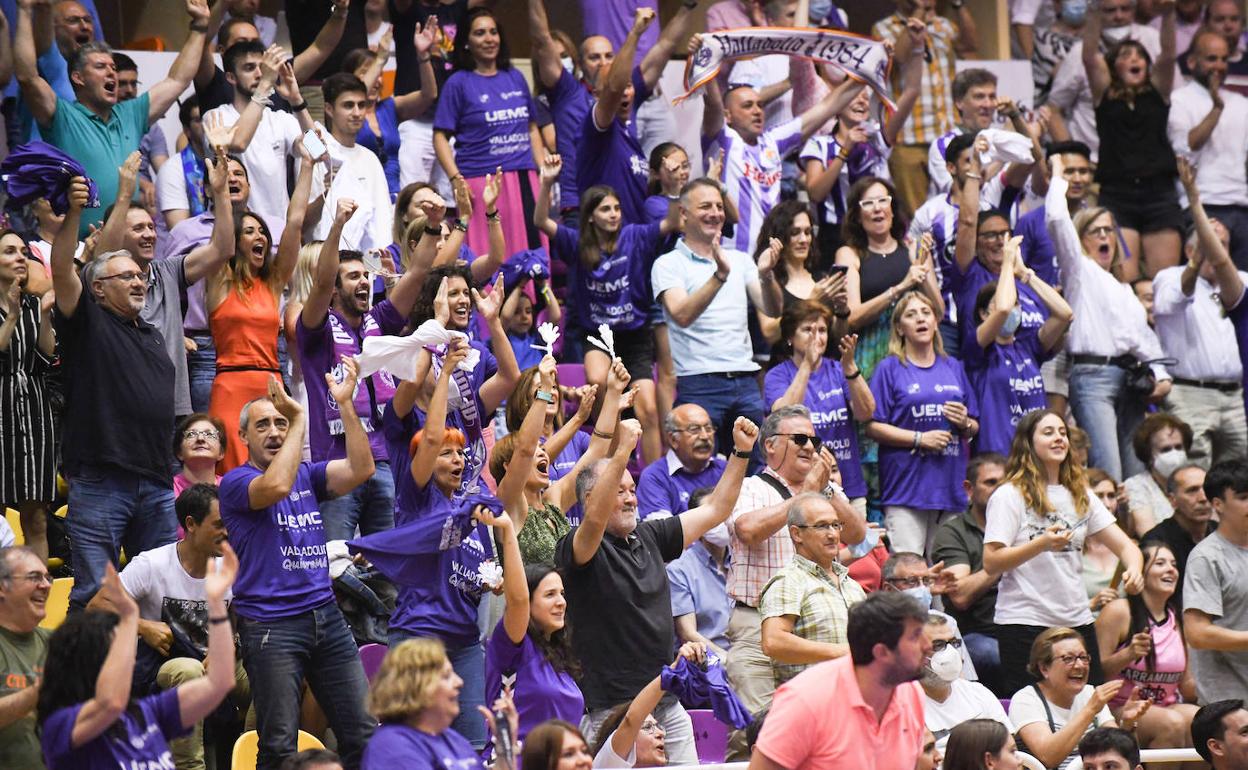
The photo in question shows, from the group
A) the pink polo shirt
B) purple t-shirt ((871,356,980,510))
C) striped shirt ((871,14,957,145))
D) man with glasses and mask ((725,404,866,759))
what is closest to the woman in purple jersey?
purple t-shirt ((871,356,980,510))

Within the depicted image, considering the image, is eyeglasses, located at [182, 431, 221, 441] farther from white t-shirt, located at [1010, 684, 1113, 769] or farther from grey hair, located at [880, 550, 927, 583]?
white t-shirt, located at [1010, 684, 1113, 769]

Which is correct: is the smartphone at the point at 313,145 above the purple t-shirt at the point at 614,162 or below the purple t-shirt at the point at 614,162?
above

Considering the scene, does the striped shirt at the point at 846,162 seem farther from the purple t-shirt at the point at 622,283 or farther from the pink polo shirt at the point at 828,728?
the pink polo shirt at the point at 828,728

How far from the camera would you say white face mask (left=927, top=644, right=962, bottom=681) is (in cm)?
699

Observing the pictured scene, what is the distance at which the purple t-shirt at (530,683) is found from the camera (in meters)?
6.23

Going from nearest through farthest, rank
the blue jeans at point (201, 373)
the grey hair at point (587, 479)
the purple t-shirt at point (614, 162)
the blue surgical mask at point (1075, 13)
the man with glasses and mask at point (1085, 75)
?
1. the grey hair at point (587, 479)
2. the blue jeans at point (201, 373)
3. the purple t-shirt at point (614, 162)
4. the man with glasses and mask at point (1085, 75)
5. the blue surgical mask at point (1075, 13)

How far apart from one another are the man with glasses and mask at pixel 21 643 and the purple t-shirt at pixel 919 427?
14.6ft

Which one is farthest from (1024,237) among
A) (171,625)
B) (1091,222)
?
(171,625)

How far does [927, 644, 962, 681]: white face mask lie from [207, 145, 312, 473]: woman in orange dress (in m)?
3.12

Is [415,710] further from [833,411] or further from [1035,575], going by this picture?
[833,411]

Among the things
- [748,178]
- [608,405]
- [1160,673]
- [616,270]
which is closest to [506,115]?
[748,178]

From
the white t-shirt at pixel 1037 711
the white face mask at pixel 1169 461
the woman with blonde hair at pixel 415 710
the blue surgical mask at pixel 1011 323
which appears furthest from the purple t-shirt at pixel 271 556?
the white face mask at pixel 1169 461

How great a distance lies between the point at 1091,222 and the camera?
1050 centimetres

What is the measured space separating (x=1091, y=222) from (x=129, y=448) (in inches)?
228
